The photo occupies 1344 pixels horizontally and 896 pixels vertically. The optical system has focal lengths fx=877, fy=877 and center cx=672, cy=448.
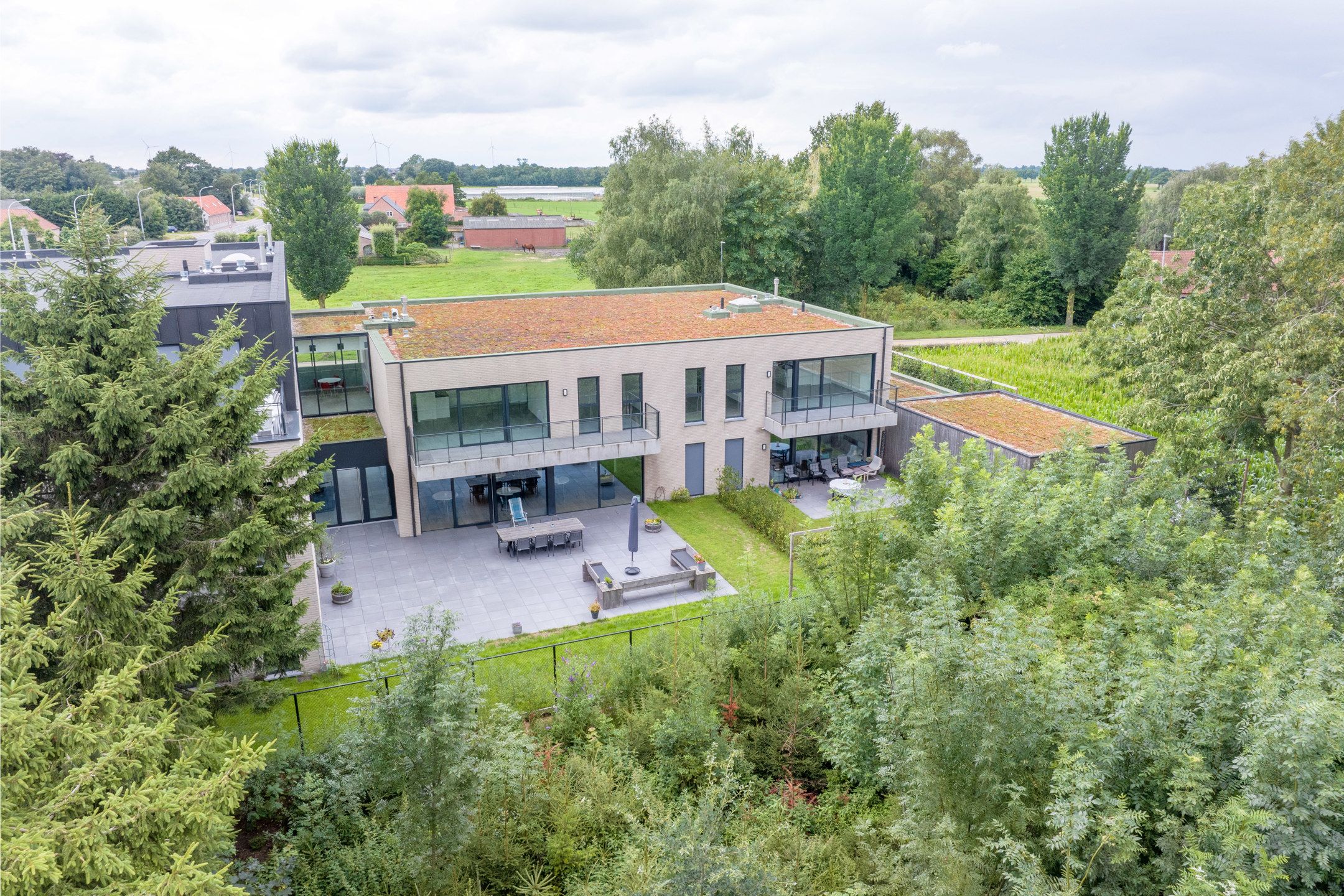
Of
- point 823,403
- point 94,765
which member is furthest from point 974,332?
point 94,765

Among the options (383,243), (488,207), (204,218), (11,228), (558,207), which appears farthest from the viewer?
(558,207)

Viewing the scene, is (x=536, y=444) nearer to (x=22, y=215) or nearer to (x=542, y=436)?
(x=542, y=436)

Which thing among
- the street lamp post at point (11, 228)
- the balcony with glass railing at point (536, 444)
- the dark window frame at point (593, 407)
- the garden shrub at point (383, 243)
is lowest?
the balcony with glass railing at point (536, 444)

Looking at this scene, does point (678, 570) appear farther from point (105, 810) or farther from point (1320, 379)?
point (105, 810)

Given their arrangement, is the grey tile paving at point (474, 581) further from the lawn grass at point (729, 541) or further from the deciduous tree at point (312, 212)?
the deciduous tree at point (312, 212)

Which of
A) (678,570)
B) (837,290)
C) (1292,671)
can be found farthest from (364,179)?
(1292,671)

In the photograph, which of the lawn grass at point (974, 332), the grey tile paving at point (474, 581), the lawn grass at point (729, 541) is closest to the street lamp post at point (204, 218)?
the lawn grass at point (974, 332)

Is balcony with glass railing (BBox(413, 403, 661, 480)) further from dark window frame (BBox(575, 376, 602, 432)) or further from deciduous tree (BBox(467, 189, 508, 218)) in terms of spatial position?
deciduous tree (BBox(467, 189, 508, 218))
